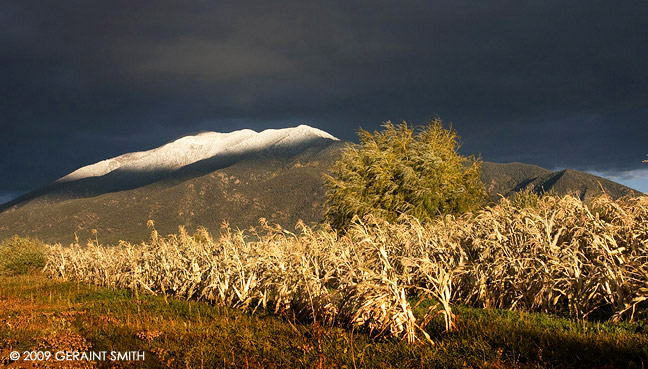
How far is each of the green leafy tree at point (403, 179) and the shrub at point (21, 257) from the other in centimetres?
2289

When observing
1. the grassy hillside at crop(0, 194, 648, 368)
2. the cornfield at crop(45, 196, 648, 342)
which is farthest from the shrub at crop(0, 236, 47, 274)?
the cornfield at crop(45, 196, 648, 342)

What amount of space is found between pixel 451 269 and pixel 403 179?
17824mm

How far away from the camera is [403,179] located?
29.1m

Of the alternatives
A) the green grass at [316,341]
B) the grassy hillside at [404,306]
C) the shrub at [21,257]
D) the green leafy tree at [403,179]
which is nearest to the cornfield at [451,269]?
the grassy hillside at [404,306]

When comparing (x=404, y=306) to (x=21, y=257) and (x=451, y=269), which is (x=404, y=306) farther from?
(x=21, y=257)

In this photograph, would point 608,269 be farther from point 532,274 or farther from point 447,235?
point 447,235

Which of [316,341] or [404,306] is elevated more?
[404,306]

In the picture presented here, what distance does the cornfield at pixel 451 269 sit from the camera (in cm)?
878

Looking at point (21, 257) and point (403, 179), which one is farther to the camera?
point (21, 257)

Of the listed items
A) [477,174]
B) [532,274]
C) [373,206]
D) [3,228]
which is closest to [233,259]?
[532,274]

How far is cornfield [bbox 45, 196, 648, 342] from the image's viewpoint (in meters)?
8.78

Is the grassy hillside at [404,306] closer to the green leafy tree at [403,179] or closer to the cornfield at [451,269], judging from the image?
the cornfield at [451,269]

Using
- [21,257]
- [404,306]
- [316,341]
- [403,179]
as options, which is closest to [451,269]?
[404,306]

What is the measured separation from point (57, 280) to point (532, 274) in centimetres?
2655
